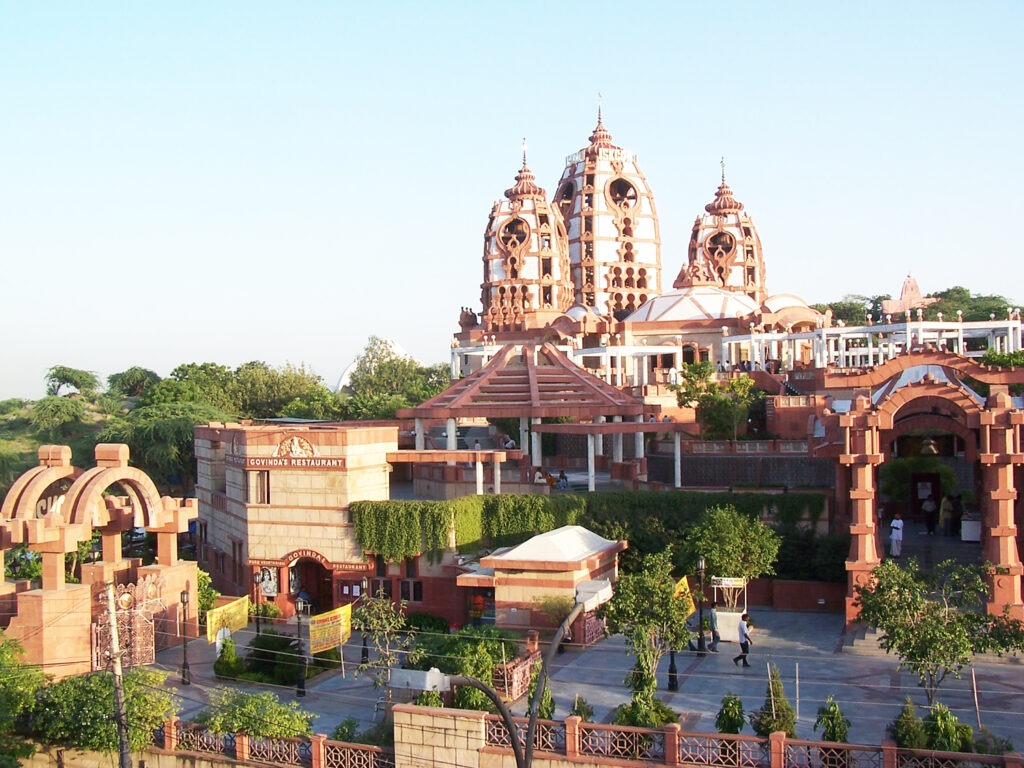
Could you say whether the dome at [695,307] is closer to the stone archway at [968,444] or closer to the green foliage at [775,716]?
the stone archway at [968,444]

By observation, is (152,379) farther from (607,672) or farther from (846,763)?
(846,763)

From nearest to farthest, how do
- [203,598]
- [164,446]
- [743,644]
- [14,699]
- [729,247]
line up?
[14,699] → [743,644] → [203,598] → [164,446] → [729,247]

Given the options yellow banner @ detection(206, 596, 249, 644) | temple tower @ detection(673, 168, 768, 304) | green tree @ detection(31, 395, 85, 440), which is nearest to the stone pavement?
yellow banner @ detection(206, 596, 249, 644)

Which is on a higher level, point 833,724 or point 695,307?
point 695,307

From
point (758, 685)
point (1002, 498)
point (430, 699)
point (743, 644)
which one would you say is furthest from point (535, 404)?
point (430, 699)

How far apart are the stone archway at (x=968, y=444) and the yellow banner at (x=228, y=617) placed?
15238 mm

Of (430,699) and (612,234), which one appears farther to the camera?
(612,234)

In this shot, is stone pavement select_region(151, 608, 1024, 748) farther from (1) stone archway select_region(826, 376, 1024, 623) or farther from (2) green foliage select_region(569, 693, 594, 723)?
(1) stone archway select_region(826, 376, 1024, 623)

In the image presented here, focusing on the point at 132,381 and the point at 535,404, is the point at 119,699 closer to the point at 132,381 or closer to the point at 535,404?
the point at 535,404

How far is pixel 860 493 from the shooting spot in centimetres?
2622

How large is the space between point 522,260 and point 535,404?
40.3 meters

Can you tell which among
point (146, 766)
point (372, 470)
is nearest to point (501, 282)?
point (372, 470)

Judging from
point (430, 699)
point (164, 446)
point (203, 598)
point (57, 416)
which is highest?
point (57, 416)

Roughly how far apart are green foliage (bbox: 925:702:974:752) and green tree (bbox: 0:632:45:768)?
1533 cm
